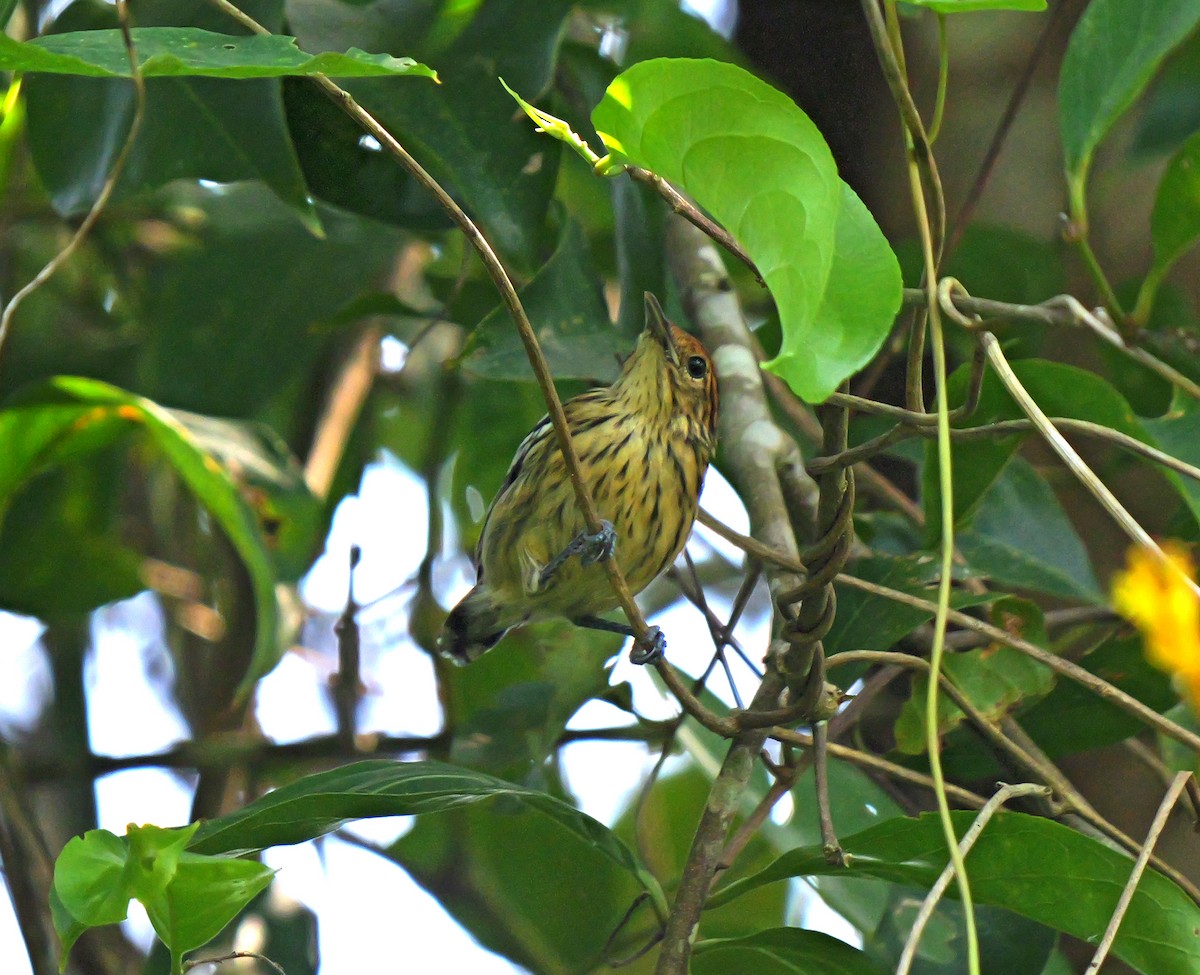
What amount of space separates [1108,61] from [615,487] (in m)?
1.42

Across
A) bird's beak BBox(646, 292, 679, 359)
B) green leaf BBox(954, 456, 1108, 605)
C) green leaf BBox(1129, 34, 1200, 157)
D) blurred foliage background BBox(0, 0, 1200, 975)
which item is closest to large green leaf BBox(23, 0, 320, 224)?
blurred foliage background BBox(0, 0, 1200, 975)

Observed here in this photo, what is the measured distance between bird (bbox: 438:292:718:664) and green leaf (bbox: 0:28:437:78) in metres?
1.45

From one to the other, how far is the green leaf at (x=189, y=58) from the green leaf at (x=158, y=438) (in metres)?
1.08

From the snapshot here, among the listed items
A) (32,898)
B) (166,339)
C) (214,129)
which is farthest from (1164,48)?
(32,898)

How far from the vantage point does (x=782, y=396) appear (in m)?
3.02

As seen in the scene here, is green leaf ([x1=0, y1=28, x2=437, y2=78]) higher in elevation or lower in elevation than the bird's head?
higher

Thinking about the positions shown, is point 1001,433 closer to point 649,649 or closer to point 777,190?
point 777,190

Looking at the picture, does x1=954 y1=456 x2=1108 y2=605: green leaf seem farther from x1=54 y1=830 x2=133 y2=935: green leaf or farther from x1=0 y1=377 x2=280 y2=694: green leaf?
x1=54 y1=830 x2=133 y2=935: green leaf

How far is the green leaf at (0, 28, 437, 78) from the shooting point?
4.92 feet

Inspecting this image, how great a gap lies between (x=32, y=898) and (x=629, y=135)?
8.03 ft

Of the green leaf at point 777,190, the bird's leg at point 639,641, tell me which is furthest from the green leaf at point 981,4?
the bird's leg at point 639,641

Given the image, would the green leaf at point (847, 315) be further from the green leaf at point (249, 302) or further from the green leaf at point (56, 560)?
the green leaf at point (56, 560)

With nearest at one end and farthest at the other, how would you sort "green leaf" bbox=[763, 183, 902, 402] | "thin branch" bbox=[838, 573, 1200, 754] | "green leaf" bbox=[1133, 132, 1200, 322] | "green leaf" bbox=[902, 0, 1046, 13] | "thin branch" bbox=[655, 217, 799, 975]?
1. "green leaf" bbox=[763, 183, 902, 402]
2. "green leaf" bbox=[902, 0, 1046, 13]
3. "thin branch" bbox=[655, 217, 799, 975]
4. "thin branch" bbox=[838, 573, 1200, 754]
5. "green leaf" bbox=[1133, 132, 1200, 322]

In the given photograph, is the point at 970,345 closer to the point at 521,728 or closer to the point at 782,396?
the point at 782,396
